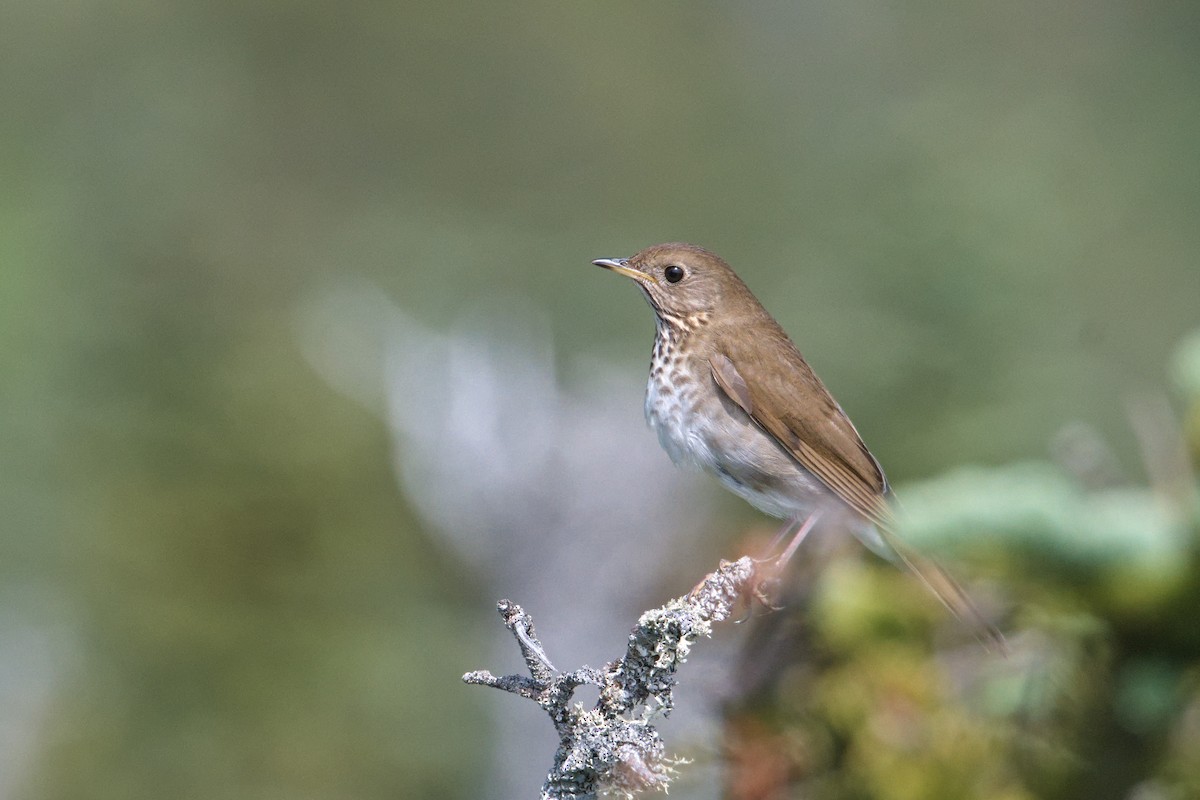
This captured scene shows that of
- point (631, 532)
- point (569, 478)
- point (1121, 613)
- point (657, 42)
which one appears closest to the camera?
point (1121, 613)

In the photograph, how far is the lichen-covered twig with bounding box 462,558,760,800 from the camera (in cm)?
148

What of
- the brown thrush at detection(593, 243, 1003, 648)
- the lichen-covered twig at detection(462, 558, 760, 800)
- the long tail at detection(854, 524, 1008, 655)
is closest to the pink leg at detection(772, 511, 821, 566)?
the brown thrush at detection(593, 243, 1003, 648)

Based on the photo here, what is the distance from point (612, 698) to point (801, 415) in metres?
1.69

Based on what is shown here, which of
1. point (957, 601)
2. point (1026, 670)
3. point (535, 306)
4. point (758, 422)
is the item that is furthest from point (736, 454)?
point (535, 306)

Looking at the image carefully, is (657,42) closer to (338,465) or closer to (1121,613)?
(338,465)

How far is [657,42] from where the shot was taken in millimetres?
13547

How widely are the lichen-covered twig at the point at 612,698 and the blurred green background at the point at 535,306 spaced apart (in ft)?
1.27

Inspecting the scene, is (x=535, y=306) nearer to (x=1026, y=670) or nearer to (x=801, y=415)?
(x=801, y=415)

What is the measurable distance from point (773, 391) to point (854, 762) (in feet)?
4.66

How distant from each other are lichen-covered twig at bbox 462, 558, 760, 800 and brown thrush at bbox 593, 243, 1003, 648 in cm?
139

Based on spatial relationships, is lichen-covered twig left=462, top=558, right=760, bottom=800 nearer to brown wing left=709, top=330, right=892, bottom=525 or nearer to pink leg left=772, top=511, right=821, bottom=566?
pink leg left=772, top=511, right=821, bottom=566

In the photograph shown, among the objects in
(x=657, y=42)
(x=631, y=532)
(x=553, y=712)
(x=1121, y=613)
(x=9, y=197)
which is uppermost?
(x=657, y=42)

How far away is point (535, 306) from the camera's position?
283 inches

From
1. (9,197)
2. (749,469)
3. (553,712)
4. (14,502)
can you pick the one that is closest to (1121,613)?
(553,712)
